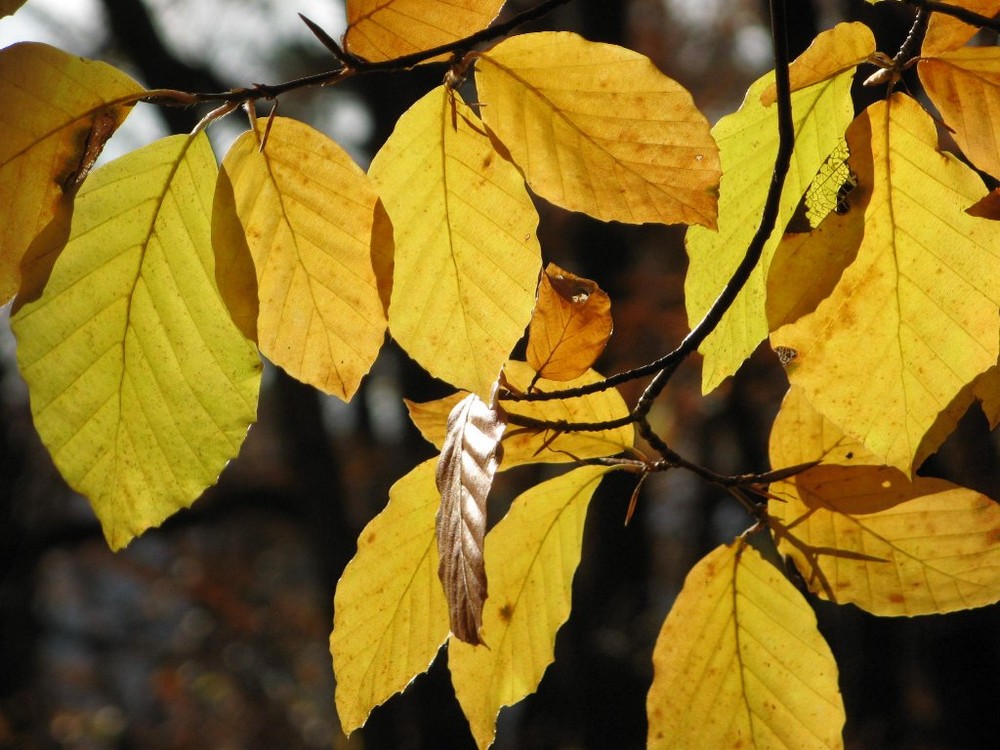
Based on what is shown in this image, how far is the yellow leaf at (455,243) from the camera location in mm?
472

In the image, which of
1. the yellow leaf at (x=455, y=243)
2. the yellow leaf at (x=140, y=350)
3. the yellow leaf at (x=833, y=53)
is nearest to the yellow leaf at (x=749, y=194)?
the yellow leaf at (x=833, y=53)

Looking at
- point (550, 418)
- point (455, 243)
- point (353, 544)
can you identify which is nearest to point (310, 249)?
point (455, 243)

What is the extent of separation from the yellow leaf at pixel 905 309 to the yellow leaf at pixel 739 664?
19 cm

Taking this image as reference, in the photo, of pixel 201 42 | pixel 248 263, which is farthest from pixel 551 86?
pixel 201 42

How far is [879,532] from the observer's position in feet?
1.97

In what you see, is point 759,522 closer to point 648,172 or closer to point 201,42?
point 648,172

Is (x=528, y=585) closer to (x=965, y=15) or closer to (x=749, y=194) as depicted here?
(x=749, y=194)

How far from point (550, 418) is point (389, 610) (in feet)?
0.56

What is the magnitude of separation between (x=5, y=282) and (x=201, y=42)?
21.0 ft

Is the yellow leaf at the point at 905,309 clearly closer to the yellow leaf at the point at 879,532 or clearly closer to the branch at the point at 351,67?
the yellow leaf at the point at 879,532

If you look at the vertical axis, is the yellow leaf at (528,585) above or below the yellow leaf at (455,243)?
below

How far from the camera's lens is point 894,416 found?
1.59 feet

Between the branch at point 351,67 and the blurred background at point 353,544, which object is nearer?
the branch at point 351,67

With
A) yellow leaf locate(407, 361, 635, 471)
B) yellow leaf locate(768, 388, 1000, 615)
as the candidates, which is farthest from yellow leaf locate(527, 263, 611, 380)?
yellow leaf locate(768, 388, 1000, 615)
